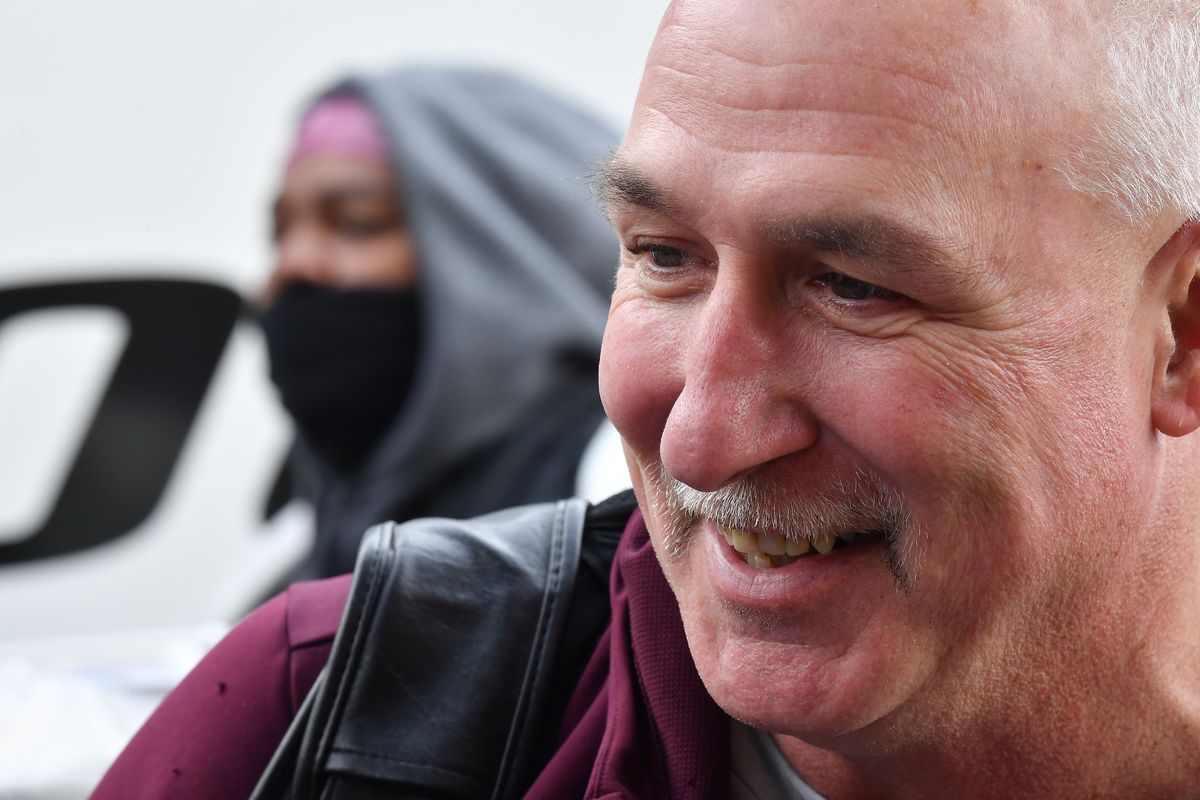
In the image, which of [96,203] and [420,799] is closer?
[420,799]

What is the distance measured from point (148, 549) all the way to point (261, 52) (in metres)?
1.60

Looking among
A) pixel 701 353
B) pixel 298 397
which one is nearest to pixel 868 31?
pixel 701 353

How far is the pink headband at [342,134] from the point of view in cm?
427

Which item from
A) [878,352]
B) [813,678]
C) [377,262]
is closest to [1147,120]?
[878,352]

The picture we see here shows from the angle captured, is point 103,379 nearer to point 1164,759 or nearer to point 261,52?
point 261,52

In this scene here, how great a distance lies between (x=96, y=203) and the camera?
442 cm

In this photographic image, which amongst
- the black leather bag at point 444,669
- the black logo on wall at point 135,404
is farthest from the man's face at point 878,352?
the black logo on wall at point 135,404

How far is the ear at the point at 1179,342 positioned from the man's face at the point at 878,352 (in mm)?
25

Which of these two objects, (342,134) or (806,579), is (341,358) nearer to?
(342,134)

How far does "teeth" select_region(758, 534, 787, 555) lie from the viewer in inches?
56.1

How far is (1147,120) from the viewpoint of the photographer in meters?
1.40

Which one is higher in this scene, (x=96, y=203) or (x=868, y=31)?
(x=868, y=31)

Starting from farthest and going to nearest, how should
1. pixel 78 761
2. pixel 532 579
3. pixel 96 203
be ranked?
pixel 96 203
pixel 78 761
pixel 532 579

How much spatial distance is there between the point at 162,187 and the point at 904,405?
361 cm
